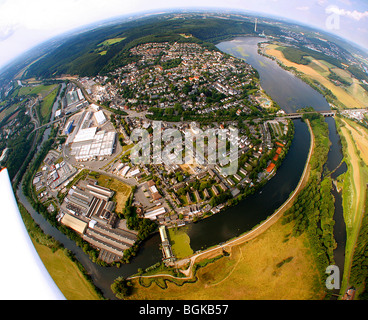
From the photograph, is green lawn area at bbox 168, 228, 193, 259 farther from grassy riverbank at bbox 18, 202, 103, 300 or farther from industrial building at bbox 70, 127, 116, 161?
industrial building at bbox 70, 127, 116, 161

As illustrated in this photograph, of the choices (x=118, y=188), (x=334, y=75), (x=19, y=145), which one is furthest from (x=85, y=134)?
(x=334, y=75)

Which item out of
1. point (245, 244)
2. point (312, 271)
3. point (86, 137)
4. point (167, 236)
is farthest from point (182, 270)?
point (86, 137)

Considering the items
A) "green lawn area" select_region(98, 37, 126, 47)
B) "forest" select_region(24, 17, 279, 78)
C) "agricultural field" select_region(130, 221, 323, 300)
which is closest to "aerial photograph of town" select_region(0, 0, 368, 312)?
"agricultural field" select_region(130, 221, 323, 300)

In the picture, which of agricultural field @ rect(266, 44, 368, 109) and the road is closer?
the road

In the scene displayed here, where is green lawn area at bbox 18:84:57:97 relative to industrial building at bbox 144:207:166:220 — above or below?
above

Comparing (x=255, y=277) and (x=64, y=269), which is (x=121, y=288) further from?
(x=255, y=277)

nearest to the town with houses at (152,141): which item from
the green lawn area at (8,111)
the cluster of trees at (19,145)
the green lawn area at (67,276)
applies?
the green lawn area at (67,276)

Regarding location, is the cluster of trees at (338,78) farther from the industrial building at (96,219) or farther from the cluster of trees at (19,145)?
the cluster of trees at (19,145)
